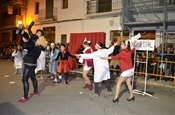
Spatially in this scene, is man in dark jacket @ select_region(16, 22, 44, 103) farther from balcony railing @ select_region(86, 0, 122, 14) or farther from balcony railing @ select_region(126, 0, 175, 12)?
balcony railing @ select_region(86, 0, 122, 14)

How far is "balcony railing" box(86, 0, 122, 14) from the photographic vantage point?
1510 centimetres

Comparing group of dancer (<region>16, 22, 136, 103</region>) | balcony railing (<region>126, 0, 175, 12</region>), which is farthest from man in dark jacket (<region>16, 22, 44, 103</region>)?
balcony railing (<region>126, 0, 175, 12</region>)

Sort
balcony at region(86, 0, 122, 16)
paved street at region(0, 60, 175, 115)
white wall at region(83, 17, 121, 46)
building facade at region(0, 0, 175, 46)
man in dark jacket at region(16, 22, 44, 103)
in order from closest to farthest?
paved street at region(0, 60, 175, 115) < man in dark jacket at region(16, 22, 44, 103) < building facade at region(0, 0, 175, 46) < balcony at region(86, 0, 122, 16) < white wall at region(83, 17, 121, 46)

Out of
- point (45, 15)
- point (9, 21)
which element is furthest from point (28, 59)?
point (9, 21)

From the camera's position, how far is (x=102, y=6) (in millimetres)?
16281

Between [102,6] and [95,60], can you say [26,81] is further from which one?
[102,6]

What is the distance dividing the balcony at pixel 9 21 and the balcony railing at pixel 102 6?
40.2ft

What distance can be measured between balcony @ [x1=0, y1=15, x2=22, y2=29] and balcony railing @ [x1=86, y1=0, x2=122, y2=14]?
40.2 feet

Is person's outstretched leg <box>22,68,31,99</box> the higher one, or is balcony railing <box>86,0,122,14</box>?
balcony railing <box>86,0,122,14</box>

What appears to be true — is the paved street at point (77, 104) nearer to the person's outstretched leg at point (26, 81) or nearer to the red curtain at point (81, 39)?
the person's outstretched leg at point (26, 81)

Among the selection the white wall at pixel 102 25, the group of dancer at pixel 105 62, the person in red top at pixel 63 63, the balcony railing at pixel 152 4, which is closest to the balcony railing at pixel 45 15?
the white wall at pixel 102 25

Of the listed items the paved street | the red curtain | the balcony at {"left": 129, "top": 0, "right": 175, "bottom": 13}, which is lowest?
the paved street

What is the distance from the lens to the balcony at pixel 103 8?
15.0m

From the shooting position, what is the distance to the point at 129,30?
554 inches
